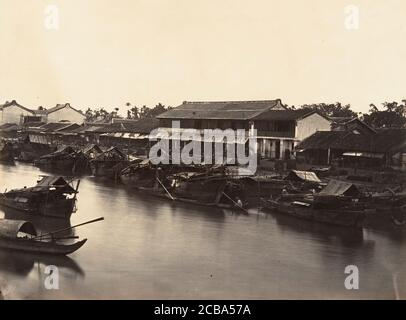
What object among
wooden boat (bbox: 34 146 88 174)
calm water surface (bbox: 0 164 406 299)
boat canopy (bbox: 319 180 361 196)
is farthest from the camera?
wooden boat (bbox: 34 146 88 174)

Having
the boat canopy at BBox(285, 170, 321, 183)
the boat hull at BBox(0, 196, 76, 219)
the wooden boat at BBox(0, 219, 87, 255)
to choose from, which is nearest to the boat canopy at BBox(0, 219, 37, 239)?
the wooden boat at BBox(0, 219, 87, 255)

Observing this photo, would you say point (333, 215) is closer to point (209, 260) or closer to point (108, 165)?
point (209, 260)

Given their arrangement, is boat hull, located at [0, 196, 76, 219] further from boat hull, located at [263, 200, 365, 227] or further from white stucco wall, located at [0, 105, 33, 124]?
white stucco wall, located at [0, 105, 33, 124]

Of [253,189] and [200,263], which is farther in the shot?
[253,189]

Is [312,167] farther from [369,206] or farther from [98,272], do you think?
[98,272]

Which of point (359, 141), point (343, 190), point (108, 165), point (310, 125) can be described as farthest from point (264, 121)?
point (343, 190)

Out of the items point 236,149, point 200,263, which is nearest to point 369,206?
point 200,263

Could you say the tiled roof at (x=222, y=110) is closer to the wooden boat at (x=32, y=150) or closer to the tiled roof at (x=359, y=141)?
the tiled roof at (x=359, y=141)
